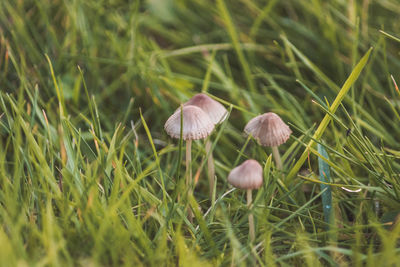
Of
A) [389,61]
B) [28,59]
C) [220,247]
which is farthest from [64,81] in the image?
[389,61]

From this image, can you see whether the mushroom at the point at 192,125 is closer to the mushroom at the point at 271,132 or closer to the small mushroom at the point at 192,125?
the small mushroom at the point at 192,125

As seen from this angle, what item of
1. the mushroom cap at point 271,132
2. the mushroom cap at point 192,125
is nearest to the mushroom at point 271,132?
the mushroom cap at point 271,132

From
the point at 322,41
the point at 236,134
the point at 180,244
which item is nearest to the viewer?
the point at 180,244

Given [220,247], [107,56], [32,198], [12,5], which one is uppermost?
[12,5]

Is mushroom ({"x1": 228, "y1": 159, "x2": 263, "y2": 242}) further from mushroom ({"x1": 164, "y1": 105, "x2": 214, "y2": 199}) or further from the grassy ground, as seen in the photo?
mushroom ({"x1": 164, "y1": 105, "x2": 214, "y2": 199})

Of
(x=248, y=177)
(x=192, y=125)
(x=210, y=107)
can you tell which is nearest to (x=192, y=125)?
(x=192, y=125)

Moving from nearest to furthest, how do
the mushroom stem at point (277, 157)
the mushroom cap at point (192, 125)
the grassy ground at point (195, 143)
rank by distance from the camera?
the grassy ground at point (195, 143), the mushroom cap at point (192, 125), the mushroom stem at point (277, 157)

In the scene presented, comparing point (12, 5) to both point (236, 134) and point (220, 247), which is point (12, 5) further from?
point (220, 247)
